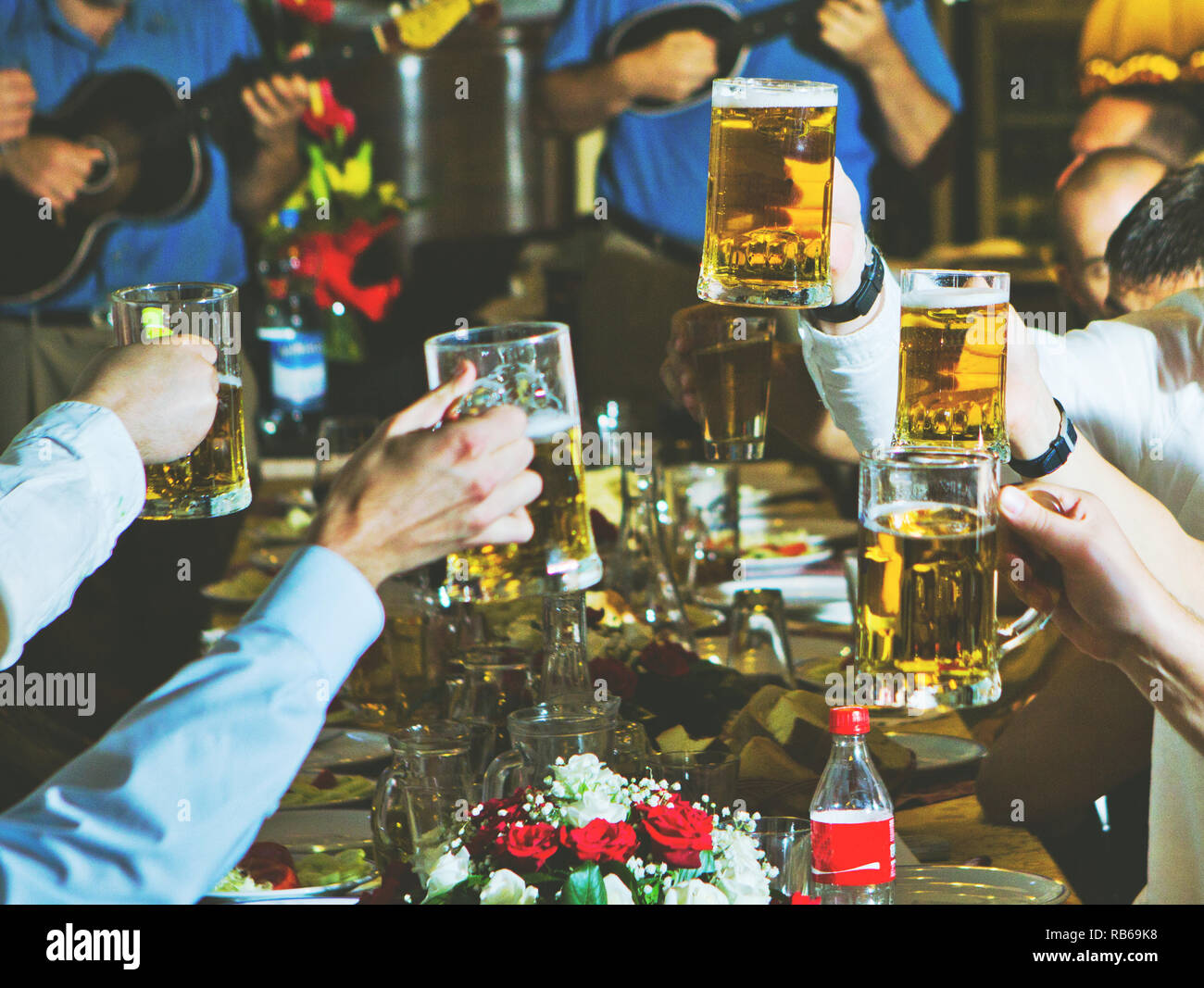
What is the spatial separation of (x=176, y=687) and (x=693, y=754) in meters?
0.45

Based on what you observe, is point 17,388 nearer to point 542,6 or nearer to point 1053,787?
point 542,6

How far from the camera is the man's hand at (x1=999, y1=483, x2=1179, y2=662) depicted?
0.88m

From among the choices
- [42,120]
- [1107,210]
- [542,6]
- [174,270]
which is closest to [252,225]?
[174,270]

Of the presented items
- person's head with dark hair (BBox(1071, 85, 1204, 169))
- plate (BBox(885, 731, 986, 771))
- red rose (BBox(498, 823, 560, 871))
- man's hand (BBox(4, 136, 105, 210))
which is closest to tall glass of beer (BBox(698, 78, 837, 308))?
red rose (BBox(498, 823, 560, 871))

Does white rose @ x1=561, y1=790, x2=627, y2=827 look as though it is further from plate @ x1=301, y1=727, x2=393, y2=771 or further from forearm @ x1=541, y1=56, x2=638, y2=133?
forearm @ x1=541, y1=56, x2=638, y2=133

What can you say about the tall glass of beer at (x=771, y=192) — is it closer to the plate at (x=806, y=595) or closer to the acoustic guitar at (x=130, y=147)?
the plate at (x=806, y=595)

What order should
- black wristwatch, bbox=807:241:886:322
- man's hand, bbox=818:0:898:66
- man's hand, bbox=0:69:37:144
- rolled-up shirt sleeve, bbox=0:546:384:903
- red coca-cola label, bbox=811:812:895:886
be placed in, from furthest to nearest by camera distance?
man's hand, bbox=818:0:898:66 → man's hand, bbox=0:69:37:144 → black wristwatch, bbox=807:241:886:322 → red coca-cola label, bbox=811:812:895:886 → rolled-up shirt sleeve, bbox=0:546:384:903

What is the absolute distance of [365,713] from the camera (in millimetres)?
1551

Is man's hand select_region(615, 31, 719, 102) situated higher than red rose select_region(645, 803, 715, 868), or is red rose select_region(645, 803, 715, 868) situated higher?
man's hand select_region(615, 31, 719, 102)

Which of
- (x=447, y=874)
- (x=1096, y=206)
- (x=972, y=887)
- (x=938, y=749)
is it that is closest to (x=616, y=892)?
(x=447, y=874)

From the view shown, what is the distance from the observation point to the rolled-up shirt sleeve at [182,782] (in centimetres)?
72

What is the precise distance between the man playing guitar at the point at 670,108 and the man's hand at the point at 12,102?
59.8 inches

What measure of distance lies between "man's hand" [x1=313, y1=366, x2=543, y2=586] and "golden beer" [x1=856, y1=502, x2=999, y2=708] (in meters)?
0.23

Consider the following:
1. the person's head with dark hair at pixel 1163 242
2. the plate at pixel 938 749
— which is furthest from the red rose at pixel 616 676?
the person's head with dark hair at pixel 1163 242
